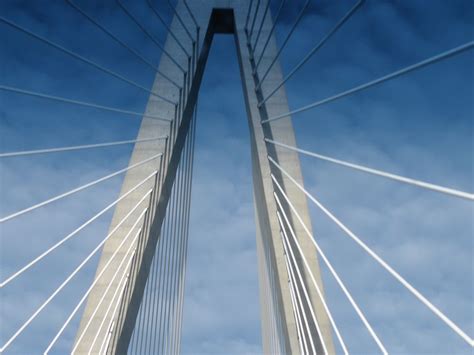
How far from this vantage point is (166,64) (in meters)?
11.0

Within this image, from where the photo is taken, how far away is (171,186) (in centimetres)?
1045

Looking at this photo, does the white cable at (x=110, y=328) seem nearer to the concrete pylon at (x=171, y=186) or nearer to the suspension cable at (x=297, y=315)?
the concrete pylon at (x=171, y=186)

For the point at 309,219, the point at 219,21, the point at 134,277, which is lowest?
the point at 134,277

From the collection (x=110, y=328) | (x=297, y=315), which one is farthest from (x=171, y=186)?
(x=297, y=315)

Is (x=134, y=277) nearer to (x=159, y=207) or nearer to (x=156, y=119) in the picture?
(x=159, y=207)

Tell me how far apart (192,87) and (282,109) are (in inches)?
58.9

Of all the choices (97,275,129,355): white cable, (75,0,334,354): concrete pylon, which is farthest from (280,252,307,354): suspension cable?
(97,275,129,355): white cable

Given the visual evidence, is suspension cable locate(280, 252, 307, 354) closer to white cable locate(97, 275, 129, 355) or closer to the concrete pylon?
the concrete pylon

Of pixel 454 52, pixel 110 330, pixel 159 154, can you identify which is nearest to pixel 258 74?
pixel 159 154

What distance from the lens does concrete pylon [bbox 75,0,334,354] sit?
8.95m

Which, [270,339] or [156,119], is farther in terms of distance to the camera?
[270,339]

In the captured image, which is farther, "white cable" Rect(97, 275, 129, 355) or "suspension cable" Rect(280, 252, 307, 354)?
"white cable" Rect(97, 275, 129, 355)

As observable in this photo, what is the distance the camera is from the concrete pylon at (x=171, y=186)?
29.4 ft

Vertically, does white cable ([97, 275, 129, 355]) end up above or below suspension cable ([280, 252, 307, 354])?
below
